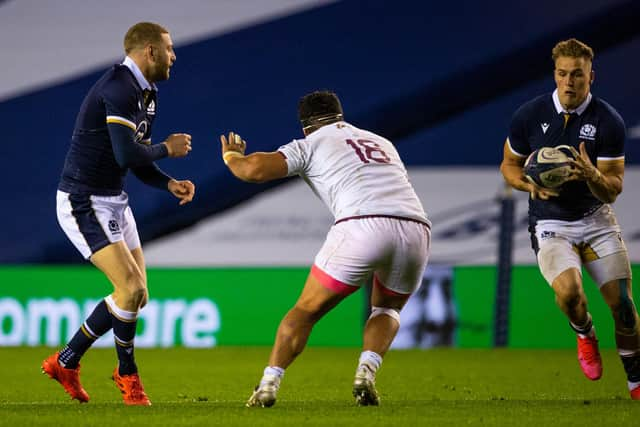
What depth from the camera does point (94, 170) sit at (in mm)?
7141

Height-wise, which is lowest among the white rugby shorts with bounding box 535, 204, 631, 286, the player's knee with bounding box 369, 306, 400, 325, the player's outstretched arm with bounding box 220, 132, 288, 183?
the player's knee with bounding box 369, 306, 400, 325

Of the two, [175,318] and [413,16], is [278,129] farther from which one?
[175,318]

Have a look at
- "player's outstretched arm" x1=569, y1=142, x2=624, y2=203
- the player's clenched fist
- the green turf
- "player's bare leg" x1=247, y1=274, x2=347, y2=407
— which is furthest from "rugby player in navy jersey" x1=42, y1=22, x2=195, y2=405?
"player's outstretched arm" x1=569, y1=142, x2=624, y2=203

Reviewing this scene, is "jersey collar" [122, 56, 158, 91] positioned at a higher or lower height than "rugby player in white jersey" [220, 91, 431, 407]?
higher

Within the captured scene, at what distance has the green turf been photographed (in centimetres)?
598

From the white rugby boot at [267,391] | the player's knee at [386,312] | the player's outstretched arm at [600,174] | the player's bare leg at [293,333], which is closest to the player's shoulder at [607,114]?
the player's outstretched arm at [600,174]

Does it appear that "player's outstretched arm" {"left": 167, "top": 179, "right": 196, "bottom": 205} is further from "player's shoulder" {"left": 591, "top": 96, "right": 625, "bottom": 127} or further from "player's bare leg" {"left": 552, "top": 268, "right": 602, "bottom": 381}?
"player's shoulder" {"left": 591, "top": 96, "right": 625, "bottom": 127}

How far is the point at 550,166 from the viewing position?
276 inches

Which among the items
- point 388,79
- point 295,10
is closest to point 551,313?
point 388,79

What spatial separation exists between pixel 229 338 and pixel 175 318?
28.0 inches

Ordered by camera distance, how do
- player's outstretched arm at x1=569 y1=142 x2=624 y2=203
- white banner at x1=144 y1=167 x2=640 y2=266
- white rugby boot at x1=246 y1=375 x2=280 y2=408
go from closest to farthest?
white rugby boot at x1=246 y1=375 x2=280 y2=408, player's outstretched arm at x1=569 y1=142 x2=624 y2=203, white banner at x1=144 y1=167 x2=640 y2=266

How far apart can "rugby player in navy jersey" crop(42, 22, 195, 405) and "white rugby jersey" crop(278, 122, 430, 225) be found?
84 cm

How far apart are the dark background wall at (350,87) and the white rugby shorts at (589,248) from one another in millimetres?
10386

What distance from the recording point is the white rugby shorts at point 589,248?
7.33 meters
